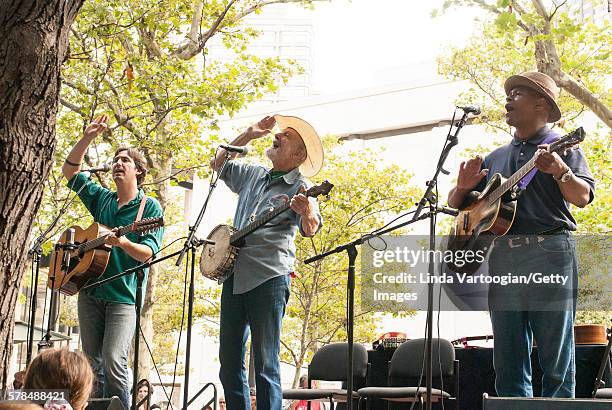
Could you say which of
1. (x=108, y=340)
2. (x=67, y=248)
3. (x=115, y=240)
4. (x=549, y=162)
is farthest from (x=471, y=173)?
(x=67, y=248)

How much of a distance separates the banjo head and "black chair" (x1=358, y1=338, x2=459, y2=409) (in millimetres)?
1832

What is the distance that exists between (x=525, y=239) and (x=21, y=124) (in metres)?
2.48

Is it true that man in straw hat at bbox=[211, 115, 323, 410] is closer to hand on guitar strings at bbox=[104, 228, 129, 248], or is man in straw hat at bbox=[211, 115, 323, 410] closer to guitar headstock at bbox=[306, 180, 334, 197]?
guitar headstock at bbox=[306, 180, 334, 197]

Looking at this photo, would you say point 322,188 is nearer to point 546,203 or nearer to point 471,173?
point 471,173

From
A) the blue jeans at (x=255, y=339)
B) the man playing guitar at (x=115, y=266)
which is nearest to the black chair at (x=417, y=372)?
the blue jeans at (x=255, y=339)

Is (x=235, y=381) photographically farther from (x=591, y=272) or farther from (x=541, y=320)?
(x=591, y=272)

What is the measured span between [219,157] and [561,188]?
7.47 feet

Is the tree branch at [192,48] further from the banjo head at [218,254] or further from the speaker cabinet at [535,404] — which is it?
the speaker cabinet at [535,404]

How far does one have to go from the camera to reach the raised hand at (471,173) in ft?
14.2

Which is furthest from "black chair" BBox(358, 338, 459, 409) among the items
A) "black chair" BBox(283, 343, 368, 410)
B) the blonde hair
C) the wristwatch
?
the blonde hair

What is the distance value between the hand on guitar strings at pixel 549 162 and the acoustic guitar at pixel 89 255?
2388mm

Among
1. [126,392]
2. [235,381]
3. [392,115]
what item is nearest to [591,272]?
[235,381]

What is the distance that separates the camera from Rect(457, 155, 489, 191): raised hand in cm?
432

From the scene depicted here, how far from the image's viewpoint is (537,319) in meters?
3.79
